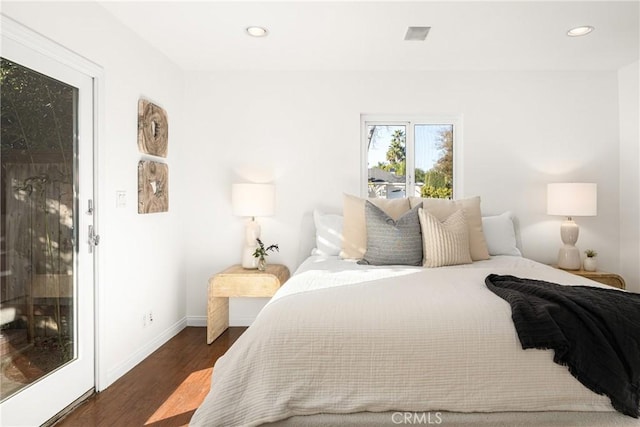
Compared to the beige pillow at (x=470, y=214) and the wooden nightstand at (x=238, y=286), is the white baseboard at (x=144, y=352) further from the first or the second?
the beige pillow at (x=470, y=214)

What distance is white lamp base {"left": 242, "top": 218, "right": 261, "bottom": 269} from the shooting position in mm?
3434

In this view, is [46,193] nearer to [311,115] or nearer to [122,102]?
[122,102]

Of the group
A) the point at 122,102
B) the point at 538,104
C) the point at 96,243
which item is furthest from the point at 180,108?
the point at 538,104

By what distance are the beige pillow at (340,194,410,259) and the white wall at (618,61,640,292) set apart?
208cm

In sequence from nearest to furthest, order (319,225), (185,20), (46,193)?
1. (46,193)
2. (185,20)
3. (319,225)

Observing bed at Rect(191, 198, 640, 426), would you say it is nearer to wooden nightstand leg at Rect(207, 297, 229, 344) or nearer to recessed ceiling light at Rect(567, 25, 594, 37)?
wooden nightstand leg at Rect(207, 297, 229, 344)

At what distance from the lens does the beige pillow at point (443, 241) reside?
2.74 meters

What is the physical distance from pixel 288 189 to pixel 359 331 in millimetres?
2344

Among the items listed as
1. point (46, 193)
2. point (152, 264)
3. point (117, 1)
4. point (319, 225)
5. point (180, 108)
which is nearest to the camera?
point (46, 193)

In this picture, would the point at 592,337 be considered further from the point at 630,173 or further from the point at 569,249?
the point at 630,173

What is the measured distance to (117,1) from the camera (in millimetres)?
2453

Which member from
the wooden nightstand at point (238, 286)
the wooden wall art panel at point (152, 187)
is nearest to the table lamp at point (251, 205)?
the wooden nightstand at point (238, 286)

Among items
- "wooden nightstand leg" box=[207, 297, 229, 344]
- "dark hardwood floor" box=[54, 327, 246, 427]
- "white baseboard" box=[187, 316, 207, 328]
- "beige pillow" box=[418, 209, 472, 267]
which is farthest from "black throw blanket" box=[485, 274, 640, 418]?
"white baseboard" box=[187, 316, 207, 328]

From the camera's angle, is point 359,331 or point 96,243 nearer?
point 359,331
